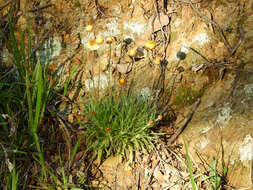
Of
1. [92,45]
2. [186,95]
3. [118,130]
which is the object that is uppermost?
[92,45]

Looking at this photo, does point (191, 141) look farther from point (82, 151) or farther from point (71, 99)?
point (71, 99)

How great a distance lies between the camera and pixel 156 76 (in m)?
2.24

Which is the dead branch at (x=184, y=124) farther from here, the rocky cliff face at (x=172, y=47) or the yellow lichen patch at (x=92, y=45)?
the yellow lichen patch at (x=92, y=45)

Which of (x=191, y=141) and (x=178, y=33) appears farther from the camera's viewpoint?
(x=178, y=33)

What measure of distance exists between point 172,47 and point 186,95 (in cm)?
48

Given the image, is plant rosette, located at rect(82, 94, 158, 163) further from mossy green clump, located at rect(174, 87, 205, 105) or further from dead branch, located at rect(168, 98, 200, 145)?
mossy green clump, located at rect(174, 87, 205, 105)

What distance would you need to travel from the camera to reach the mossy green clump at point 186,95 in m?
2.14

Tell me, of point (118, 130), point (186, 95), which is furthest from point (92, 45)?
point (186, 95)

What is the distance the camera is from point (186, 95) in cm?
217

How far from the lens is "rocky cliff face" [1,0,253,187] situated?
200cm

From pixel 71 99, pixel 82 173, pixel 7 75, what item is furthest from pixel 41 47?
pixel 82 173

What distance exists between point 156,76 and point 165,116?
15.2 inches

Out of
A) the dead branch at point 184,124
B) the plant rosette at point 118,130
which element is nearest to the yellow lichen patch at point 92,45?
the plant rosette at point 118,130

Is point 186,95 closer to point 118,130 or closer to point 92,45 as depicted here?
point 118,130
